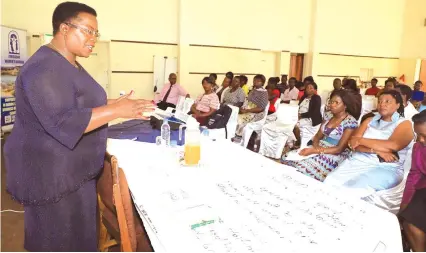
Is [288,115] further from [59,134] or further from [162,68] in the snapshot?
[162,68]

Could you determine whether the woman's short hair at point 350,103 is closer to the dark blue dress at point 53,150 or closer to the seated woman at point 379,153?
the seated woman at point 379,153

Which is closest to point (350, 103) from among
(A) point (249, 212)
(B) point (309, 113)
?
(A) point (249, 212)

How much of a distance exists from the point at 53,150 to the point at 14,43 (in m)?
5.89

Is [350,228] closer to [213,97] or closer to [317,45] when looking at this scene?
[213,97]

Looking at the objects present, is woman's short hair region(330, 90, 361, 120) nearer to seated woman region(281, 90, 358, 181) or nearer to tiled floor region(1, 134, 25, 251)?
seated woman region(281, 90, 358, 181)

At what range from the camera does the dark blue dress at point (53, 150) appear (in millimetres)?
1236

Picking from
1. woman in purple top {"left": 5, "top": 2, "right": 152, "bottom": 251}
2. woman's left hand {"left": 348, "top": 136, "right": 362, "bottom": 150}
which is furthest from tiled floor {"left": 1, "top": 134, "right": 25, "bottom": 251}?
woman's left hand {"left": 348, "top": 136, "right": 362, "bottom": 150}

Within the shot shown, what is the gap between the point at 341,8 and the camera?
1080 cm

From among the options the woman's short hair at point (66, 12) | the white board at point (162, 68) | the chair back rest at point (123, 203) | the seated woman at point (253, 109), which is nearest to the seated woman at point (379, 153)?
the chair back rest at point (123, 203)

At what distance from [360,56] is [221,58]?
5.88 meters

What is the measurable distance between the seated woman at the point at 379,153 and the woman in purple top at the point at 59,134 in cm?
175

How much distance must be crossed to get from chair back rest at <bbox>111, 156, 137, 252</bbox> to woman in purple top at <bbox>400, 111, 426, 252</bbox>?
1.63 m

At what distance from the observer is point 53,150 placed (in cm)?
130

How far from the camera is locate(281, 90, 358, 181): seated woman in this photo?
2789 mm
